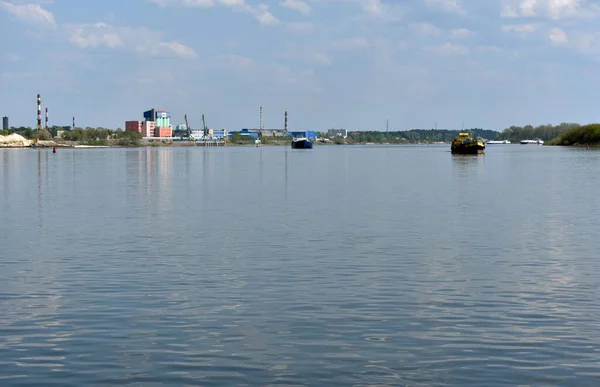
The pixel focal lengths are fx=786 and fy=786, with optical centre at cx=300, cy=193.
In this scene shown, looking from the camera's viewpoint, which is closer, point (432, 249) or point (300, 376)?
point (300, 376)

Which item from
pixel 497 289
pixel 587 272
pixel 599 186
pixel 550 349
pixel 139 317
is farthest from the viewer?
pixel 599 186

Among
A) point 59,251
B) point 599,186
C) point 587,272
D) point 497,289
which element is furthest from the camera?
point 599,186

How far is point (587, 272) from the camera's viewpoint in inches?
1046

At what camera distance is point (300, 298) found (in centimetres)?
2234

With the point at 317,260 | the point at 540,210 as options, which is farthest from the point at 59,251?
the point at 540,210

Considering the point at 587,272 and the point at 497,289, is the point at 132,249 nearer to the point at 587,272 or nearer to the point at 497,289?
the point at 497,289

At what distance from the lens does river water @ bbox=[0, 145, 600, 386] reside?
15938mm

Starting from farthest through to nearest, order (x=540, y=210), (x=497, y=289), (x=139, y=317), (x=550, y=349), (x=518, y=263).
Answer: (x=540, y=210) → (x=518, y=263) → (x=497, y=289) → (x=139, y=317) → (x=550, y=349)

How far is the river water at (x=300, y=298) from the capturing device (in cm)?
1594

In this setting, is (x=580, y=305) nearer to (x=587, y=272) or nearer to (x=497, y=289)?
(x=497, y=289)

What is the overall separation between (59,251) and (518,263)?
59.0 ft

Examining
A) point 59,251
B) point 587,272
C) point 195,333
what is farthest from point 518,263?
point 59,251

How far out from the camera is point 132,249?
105ft

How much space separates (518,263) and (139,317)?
14674 millimetres
